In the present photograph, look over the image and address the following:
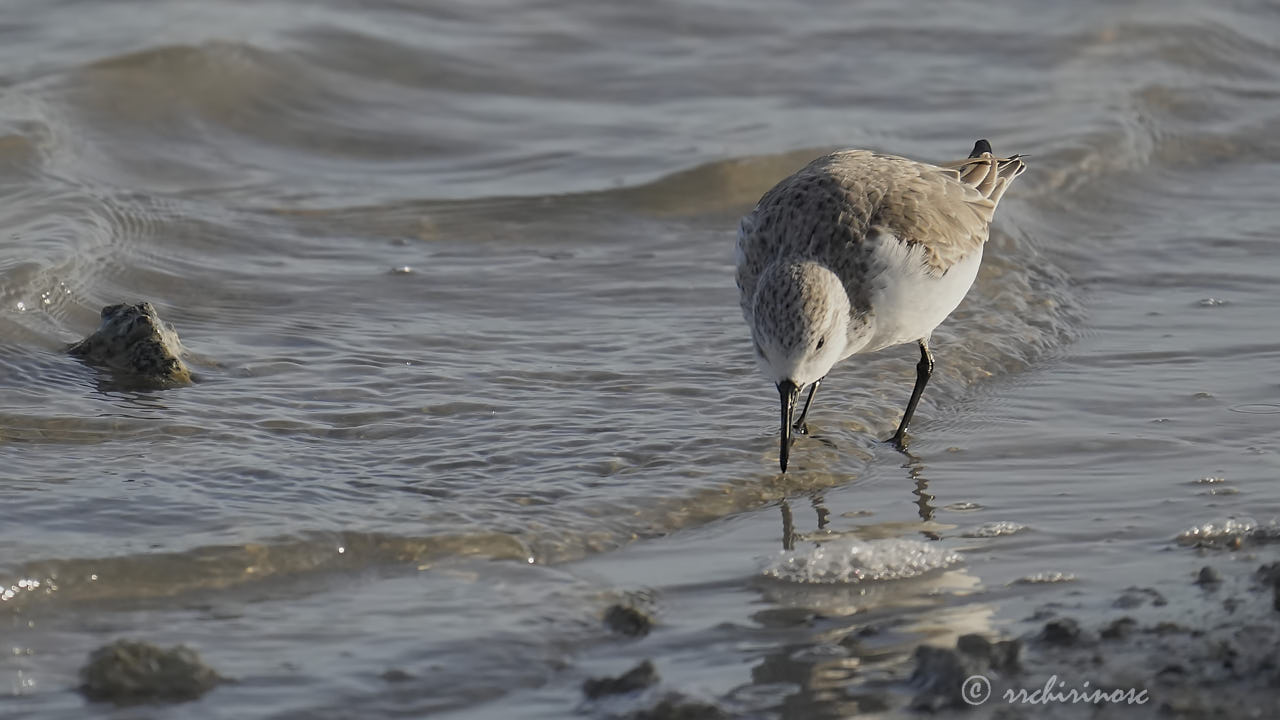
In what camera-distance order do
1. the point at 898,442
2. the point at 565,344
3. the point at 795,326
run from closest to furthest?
the point at 795,326
the point at 898,442
the point at 565,344

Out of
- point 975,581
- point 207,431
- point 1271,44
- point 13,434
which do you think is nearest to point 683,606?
point 975,581

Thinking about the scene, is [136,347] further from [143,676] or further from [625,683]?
[625,683]

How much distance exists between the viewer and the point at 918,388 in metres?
7.02

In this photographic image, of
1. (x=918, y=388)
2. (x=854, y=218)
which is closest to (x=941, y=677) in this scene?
(x=854, y=218)

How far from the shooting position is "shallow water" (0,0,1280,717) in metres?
4.91

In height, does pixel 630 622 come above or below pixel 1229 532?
below


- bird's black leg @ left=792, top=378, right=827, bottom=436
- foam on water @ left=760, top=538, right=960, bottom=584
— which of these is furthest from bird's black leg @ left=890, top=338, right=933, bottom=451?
foam on water @ left=760, top=538, right=960, bottom=584

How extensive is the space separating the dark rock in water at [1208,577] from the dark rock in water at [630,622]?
66.8 inches

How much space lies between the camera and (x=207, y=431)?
648cm

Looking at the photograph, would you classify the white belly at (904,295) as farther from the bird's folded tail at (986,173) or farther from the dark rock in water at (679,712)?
the dark rock in water at (679,712)

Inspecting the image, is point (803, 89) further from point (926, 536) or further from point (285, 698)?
point (285, 698)

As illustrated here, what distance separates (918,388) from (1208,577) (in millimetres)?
2312

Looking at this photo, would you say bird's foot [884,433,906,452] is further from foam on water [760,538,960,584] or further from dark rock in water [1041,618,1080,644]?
dark rock in water [1041,618,1080,644]

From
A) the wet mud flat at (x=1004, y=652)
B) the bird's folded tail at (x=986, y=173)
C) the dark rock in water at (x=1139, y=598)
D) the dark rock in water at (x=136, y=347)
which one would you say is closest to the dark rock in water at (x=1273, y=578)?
the wet mud flat at (x=1004, y=652)
